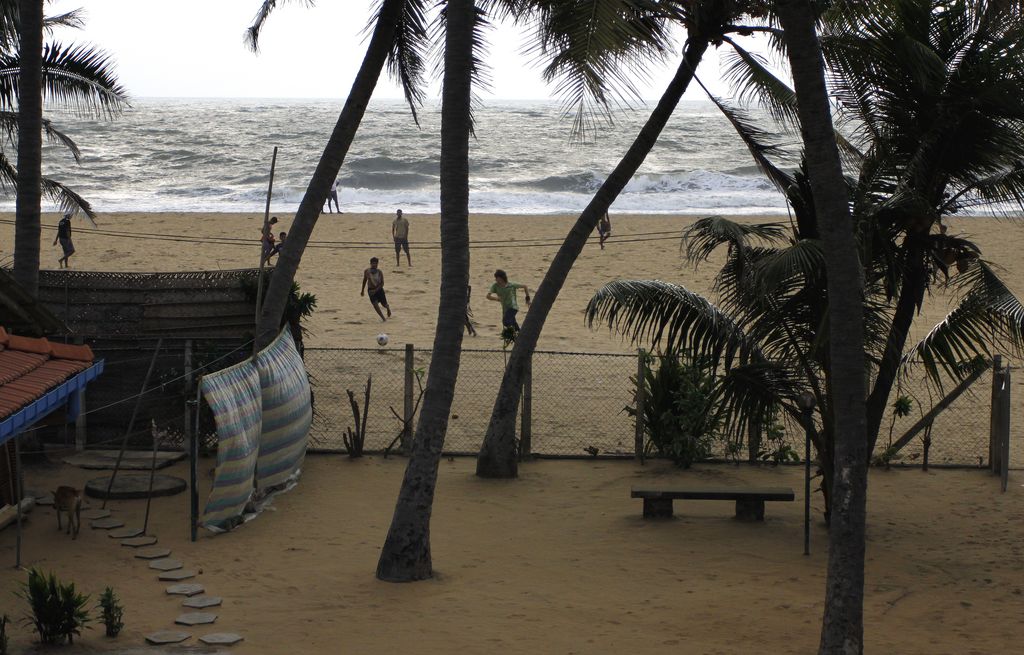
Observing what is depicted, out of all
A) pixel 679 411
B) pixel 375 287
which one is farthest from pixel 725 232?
pixel 375 287

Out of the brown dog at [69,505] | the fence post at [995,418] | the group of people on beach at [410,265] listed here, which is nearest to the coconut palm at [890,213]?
the fence post at [995,418]

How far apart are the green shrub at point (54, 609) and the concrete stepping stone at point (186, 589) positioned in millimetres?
1076

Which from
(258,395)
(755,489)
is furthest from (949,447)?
(258,395)

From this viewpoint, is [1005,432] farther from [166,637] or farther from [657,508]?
[166,637]

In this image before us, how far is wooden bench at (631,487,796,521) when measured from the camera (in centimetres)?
1049

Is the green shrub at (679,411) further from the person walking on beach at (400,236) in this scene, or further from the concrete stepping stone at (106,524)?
the person walking on beach at (400,236)

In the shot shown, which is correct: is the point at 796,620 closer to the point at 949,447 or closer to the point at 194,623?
the point at 194,623

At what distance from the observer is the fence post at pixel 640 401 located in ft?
40.9

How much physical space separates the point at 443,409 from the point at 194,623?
2.56 metres

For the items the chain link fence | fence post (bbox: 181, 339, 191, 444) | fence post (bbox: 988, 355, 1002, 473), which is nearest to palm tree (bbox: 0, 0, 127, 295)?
fence post (bbox: 181, 339, 191, 444)

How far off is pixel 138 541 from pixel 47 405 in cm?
210

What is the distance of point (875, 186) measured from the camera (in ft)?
30.9

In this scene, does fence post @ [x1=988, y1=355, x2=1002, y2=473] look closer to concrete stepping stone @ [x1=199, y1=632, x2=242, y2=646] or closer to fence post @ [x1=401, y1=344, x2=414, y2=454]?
fence post @ [x1=401, y1=344, x2=414, y2=454]

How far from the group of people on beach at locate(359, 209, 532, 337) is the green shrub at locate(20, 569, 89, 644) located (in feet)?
20.7
